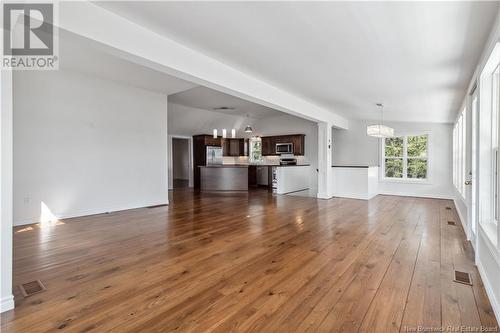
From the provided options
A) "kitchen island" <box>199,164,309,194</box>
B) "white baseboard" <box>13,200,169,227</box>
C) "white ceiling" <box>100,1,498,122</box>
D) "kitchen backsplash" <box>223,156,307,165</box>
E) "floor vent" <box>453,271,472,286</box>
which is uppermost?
"white ceiling" <box>100,1,498,122</box>

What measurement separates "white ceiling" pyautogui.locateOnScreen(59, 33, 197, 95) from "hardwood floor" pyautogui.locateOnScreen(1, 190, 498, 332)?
2761mm

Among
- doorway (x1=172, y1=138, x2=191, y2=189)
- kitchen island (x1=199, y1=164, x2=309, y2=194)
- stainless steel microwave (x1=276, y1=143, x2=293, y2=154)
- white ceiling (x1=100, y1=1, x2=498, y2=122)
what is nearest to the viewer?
white ceiling (x1=100, y1=1, x2=498, y2=122)

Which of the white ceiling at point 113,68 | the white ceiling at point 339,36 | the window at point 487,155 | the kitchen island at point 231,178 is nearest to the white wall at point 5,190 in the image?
the white ceiling at point 339,36

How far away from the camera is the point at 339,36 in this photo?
2.68 meters

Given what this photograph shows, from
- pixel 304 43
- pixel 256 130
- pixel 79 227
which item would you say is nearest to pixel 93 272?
pixel 79 227

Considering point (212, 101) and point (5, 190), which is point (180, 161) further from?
point (5, 190)

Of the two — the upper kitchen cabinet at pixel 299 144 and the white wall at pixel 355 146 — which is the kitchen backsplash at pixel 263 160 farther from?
the white wall at pixel 355 146

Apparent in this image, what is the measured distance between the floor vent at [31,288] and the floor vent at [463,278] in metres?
3.89

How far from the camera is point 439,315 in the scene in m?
1.93

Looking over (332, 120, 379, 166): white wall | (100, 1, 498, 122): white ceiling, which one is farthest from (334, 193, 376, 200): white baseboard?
(100, 1, 498, 122): white ceiling

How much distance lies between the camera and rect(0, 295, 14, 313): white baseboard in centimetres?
197

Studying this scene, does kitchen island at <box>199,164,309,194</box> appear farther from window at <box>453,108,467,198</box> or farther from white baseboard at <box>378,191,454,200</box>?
window at <box>453,108,467,198</box>

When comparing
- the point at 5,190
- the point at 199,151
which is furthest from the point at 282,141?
the point at 5,190

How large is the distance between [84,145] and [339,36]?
5.20 metres
